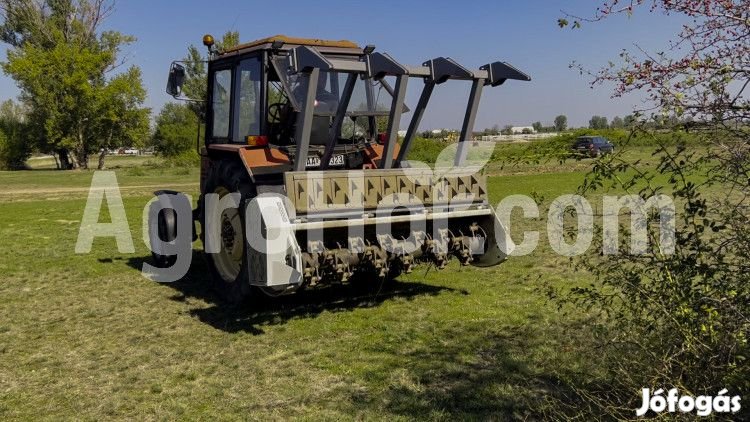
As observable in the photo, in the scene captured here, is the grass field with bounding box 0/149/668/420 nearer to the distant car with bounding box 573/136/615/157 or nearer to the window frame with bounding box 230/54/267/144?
the distant car with bounding box 573/136/615/157

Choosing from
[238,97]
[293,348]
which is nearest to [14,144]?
[238,97]

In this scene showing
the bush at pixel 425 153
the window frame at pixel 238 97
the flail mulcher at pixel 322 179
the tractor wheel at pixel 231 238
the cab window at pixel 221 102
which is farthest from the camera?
the bush at pixel 425 153

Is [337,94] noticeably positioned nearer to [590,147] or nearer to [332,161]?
[332,161]

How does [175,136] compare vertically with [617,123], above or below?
above

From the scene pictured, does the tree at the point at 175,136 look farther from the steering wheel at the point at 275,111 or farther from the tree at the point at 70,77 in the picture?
the steering wheel at the point at 275,111

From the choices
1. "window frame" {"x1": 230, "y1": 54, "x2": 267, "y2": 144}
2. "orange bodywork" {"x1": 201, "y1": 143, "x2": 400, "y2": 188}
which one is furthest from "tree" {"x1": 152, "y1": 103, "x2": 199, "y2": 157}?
"orange bodywork" {"x1": 201, "y1": 143, "x2": 400, "y2": 188}

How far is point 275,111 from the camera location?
7.62m

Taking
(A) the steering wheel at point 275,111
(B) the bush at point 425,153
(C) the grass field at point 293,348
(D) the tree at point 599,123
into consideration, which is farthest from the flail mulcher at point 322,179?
(D) the tree at point 599,123

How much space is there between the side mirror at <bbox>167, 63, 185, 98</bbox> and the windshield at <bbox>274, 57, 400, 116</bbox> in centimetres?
137

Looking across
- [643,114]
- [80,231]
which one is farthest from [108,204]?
[643,114]

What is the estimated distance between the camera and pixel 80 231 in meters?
14.0

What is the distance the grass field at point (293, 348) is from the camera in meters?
4.60

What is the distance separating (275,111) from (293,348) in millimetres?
2974

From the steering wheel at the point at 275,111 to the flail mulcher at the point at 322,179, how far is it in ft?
0.04
